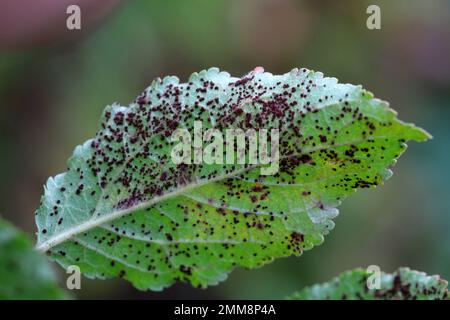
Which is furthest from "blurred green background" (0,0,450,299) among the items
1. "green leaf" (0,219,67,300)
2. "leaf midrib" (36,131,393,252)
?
"green leaf" (0,219,67,300)

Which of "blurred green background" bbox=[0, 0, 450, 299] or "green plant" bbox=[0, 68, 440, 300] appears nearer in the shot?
"green plant" bbox=[0, 68, 440, 300]

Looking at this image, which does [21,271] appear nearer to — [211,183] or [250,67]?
[211,183]

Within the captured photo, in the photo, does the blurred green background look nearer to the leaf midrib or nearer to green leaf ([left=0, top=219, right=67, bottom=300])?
the leaf midrib

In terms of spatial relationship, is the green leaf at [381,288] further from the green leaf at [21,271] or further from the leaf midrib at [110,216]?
the green leaf at [21,271]

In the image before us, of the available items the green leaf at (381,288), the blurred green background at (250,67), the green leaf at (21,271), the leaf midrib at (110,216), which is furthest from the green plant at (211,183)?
the blurred green background at (250,67)

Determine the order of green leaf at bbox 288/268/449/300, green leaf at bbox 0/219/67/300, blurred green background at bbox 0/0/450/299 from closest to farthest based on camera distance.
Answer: green leaf at bbox 0/219/67/300
green leaf at bbox 288/268/449/300
blurred green background at bbox 0/0/450/299

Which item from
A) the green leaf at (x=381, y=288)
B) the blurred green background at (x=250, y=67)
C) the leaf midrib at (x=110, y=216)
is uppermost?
the blurred green background at (x=250, y=67)

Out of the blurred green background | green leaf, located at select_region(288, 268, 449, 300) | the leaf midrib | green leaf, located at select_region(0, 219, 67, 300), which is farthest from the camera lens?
the blurred green background
